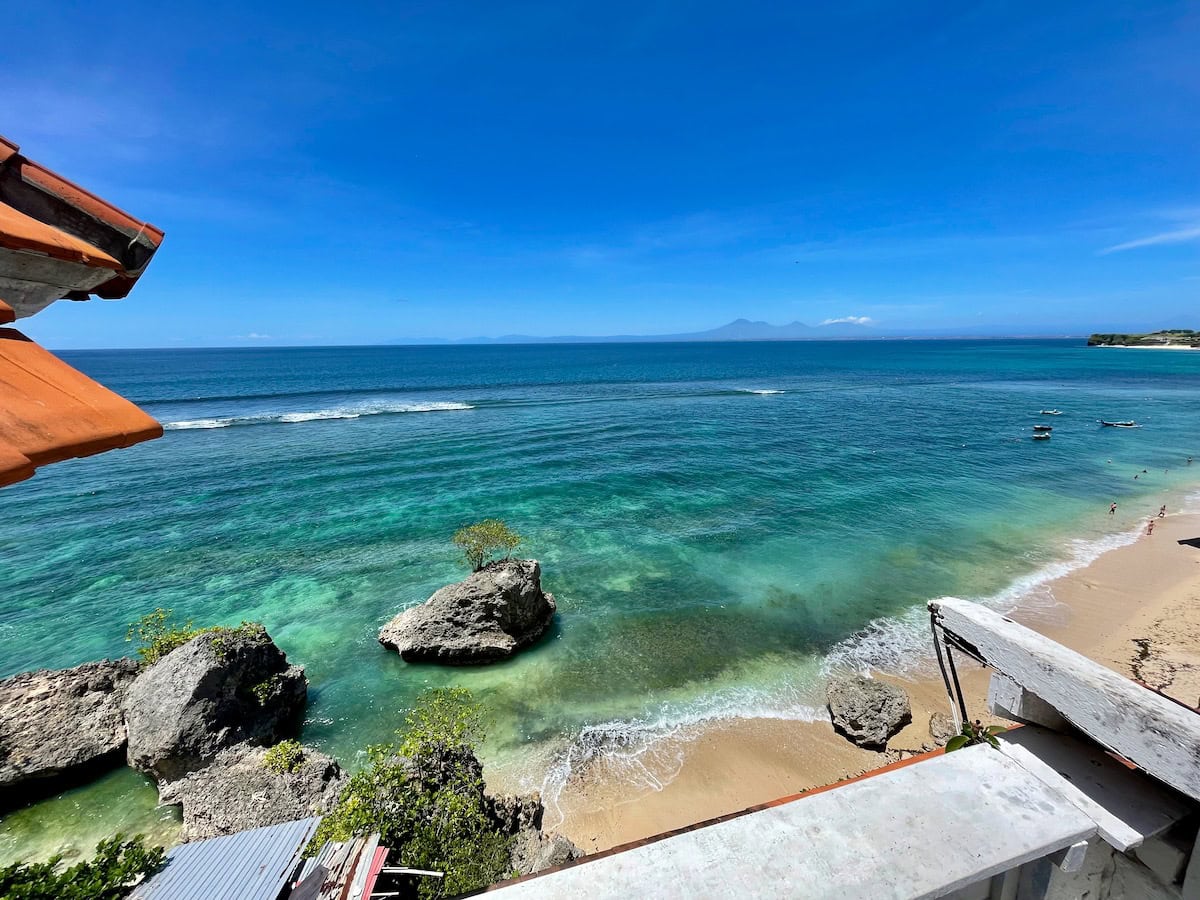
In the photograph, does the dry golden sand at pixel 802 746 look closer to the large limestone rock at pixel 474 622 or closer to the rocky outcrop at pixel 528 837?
the rocky outcrop at pixel 528 837

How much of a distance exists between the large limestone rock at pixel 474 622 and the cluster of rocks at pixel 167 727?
4459mm

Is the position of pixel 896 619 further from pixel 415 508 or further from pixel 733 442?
pixel 733 442

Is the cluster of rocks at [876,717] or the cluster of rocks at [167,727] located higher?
the cluster of rocks at [167,727]

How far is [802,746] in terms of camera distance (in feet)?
46.7

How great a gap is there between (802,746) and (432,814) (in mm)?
10439

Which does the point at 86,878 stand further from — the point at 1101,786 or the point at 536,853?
the point at 1101,786

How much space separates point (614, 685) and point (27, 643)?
22.4 meters

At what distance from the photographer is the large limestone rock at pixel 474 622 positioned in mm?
17359

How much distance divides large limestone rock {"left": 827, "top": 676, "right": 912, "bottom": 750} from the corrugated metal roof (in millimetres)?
13876

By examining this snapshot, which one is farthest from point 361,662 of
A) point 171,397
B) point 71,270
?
point 171,397

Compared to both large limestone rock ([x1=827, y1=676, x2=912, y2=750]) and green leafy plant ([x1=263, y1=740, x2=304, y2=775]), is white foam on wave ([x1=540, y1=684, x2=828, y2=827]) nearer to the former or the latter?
large limestone rock ([x1=827, y1=676, x2=912, y2=750])

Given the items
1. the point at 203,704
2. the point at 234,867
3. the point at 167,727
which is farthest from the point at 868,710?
the point at 167,727

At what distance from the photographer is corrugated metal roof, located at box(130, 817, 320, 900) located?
19.6 feet

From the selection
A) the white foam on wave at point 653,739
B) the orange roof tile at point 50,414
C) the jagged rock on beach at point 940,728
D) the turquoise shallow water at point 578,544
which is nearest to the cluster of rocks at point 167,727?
the turquoise shallow water at point 578,544
